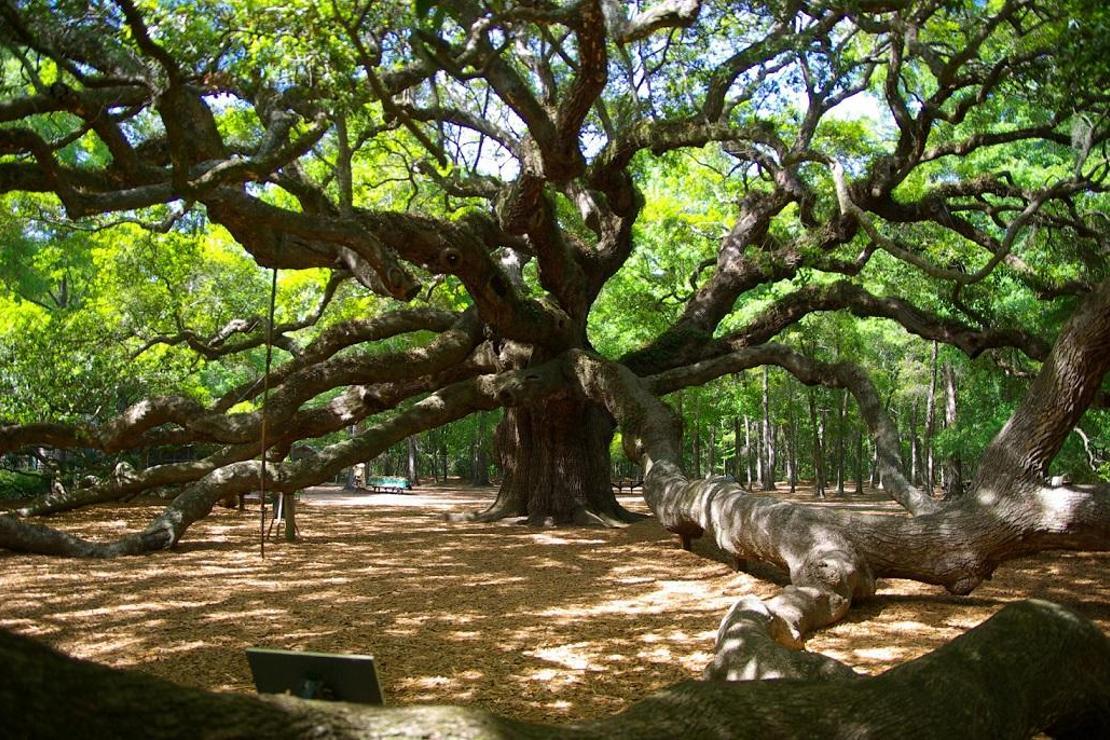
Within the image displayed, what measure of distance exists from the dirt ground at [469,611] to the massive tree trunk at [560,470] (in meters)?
3.01

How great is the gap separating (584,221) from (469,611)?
10.3 m

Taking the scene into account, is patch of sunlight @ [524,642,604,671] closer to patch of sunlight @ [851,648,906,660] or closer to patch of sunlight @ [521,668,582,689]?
patch of sunlight @ [521,668,582,689]

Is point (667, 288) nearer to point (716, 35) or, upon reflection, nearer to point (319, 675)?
point (716, 35)

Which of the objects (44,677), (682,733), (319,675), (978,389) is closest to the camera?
(44,677)

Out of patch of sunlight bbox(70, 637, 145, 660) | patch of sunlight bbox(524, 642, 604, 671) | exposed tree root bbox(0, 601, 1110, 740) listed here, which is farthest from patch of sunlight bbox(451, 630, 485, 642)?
exposed tree root bbox(0, 601, 1110, 740)

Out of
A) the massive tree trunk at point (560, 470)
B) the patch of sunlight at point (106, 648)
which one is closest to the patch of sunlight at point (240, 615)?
the patch of sunlight at point (106, 648)

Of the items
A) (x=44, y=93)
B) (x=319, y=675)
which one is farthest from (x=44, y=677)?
(x=44, y=93)

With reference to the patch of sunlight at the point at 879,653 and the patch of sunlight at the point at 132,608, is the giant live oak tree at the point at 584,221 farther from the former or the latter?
the patch of sunlight at the point at 132,608

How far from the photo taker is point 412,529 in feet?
46.9

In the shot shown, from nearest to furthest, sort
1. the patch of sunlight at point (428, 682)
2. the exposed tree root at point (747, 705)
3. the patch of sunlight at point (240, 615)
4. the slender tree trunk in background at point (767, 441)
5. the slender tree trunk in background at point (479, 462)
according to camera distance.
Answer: the exposed tree root at point (747, 705) < the patch of sunlight at point (428, 682) < the patch of sunlight at point (240, 615) < the slender tree trunk in background at point (767, 441) < the slender tree trunk in background at point (479, 462)

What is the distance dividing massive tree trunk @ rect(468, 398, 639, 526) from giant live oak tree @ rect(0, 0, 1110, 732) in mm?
61

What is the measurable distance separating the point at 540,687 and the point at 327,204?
787cm

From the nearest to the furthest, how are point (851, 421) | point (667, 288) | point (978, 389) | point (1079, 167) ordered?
point (1079, 167) < point (978, 389) < point (667, 288) < point (851, 421)

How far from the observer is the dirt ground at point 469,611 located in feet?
17.2
